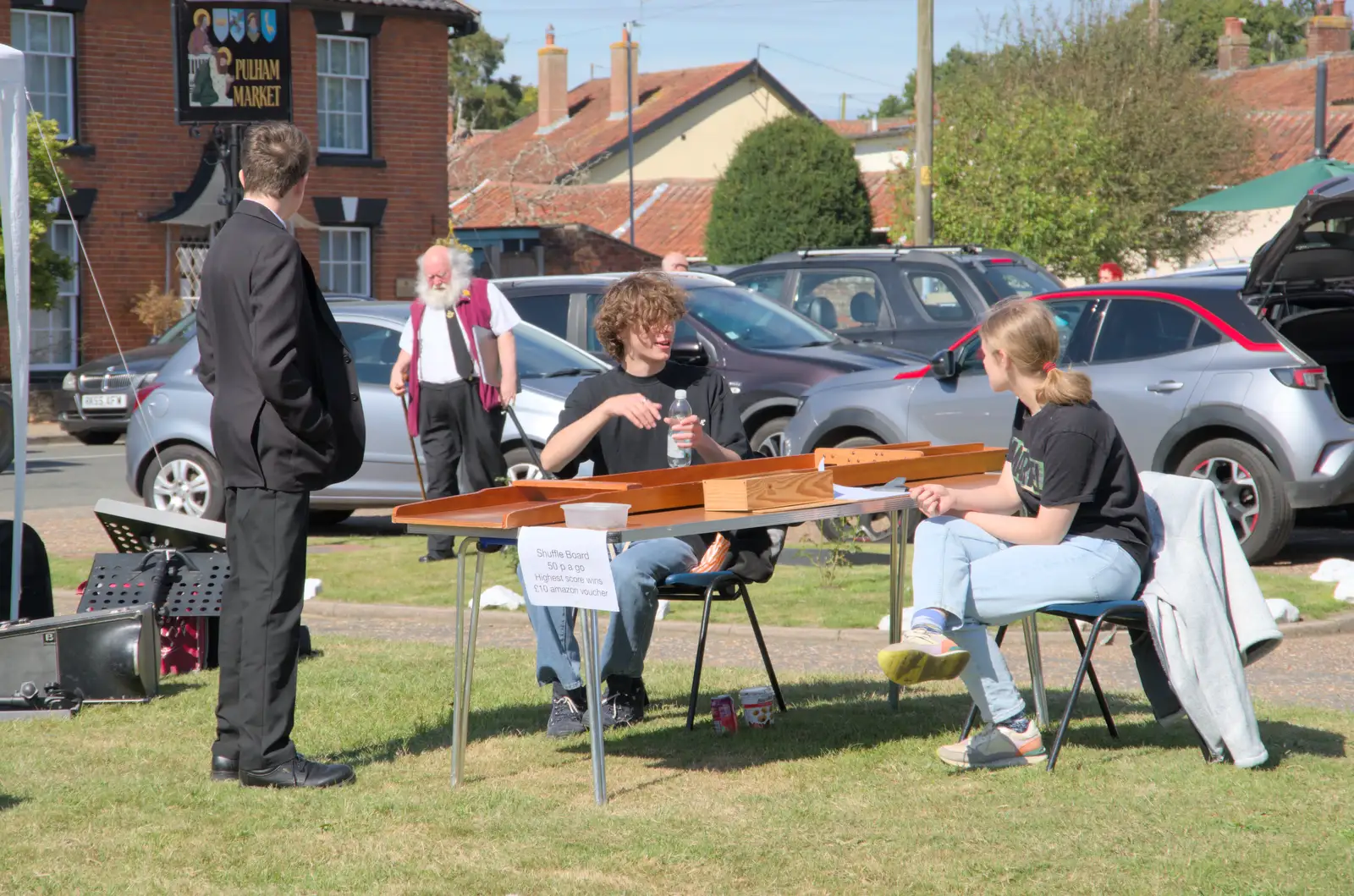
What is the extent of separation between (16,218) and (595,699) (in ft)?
12.1

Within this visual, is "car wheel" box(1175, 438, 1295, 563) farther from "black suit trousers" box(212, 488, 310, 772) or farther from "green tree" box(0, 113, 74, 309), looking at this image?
"green tree" box(0, 113, 74, 309)

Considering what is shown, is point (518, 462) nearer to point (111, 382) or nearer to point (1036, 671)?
point (1036, 671)

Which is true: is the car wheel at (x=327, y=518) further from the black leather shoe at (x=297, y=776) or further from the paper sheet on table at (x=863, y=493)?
the paper sheet on table at (x=863, y=493)

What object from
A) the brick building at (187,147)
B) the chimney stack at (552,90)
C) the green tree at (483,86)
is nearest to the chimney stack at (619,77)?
the chimney stack at (552,90)

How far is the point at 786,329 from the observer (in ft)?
44.7

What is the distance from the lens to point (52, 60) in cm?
2514

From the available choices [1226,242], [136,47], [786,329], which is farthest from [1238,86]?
[786,329]

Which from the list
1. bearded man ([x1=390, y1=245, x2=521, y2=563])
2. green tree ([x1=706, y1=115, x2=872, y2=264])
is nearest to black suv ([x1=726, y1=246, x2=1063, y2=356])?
bearded man ([x1=390, y1=245, x2=521, y2=563])

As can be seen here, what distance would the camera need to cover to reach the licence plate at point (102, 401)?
1981 centimetres

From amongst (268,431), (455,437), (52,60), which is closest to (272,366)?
(268,431)

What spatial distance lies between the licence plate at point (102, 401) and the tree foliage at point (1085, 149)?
42.6 feet

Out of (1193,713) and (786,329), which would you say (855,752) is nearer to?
(1193,713)

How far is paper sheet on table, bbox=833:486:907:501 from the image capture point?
5402 mm

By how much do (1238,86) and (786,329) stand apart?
41.9 meters
